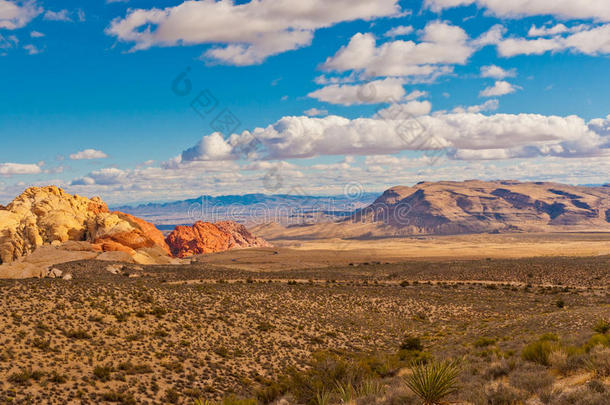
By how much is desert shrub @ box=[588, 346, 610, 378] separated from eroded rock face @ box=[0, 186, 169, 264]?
76243 mm

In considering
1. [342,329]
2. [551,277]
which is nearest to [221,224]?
[551,277]

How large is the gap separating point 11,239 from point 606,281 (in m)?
96.6

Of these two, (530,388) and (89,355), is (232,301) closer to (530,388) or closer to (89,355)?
(89,355)

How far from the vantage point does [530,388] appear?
12742mm

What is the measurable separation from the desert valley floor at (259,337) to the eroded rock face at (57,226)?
111ft

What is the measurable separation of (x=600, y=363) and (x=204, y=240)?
129825 mm

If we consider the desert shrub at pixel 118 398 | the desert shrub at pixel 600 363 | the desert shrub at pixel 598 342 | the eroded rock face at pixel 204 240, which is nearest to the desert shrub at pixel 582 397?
the desert shrub at pixel 600 363

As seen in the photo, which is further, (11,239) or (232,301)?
(11,239)

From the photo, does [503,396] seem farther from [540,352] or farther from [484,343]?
[484,343]

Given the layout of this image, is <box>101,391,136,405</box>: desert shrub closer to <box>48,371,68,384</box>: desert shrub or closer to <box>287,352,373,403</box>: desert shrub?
<box>48,371,68,384</box>: desert shrub

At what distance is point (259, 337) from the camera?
30.2m

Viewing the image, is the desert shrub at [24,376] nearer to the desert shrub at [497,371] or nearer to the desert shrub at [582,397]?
the desert shrub at [497,371]

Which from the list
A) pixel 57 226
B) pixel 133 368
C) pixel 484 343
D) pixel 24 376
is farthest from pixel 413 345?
pixel 57 226

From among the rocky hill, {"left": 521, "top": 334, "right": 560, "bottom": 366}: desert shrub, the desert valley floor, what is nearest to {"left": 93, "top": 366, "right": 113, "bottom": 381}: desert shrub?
the desert valley floor
